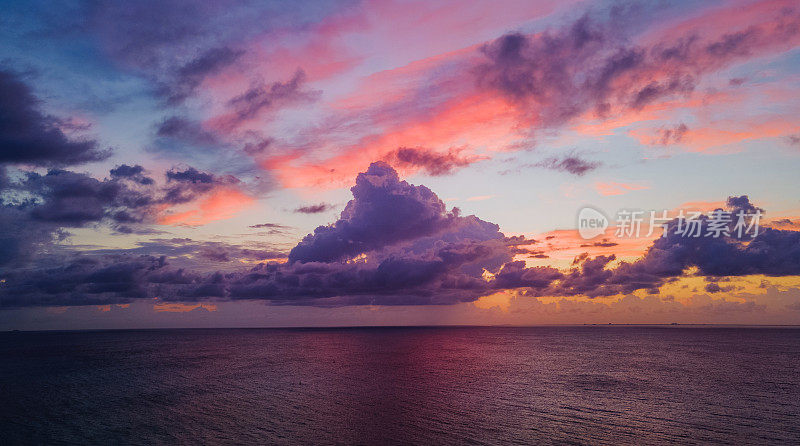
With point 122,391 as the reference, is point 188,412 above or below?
above

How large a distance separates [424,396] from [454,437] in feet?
75.5

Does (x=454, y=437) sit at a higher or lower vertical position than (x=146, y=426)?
higher

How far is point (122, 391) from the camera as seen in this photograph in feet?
241

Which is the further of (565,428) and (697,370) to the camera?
(697,370)

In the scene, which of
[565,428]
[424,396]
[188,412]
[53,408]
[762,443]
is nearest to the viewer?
[762,443]

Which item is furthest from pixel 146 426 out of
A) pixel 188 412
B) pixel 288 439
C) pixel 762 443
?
pixel 762 443

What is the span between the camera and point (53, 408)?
58938 mm

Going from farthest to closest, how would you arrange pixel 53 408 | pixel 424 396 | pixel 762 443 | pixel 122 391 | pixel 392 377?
pixel 392 377 → pixel 122 391 → pixel 424 396 → pixel 53 408 → pixel 762 443

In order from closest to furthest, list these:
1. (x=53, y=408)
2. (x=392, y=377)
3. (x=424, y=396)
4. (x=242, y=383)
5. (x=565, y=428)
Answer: (x=565, y=428), (x=53, y=408), (x=424, y=396), (x=242, y=383), (x=392, y=377)

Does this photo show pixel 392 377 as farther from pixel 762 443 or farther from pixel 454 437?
pixel 762 443

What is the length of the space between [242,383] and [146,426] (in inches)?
1242

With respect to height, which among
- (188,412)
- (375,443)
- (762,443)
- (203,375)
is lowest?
(203,375)

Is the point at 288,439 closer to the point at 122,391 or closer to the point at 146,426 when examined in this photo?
the point at 146,426

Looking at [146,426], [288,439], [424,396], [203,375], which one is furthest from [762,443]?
[203,375]
